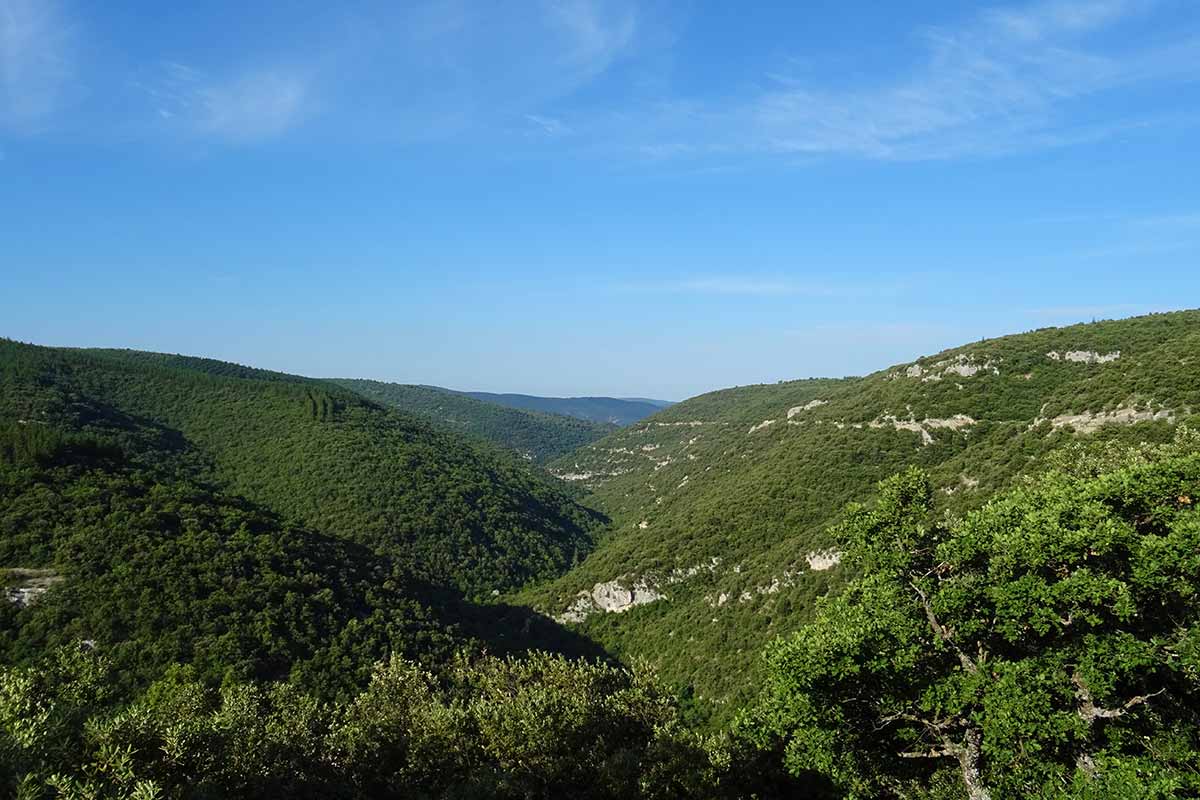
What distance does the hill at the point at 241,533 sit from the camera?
50344 millimetres

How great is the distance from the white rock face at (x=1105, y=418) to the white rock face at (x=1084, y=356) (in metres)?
30.4

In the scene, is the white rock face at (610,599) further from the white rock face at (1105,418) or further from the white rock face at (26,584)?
the white rock face at (26,584)

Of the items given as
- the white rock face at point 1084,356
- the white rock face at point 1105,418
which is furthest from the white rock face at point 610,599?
the white rock face at point 1084,356

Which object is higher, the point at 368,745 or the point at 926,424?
the point at 926,424

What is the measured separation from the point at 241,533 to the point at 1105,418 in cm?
9481

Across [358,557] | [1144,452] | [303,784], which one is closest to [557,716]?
[303,784]

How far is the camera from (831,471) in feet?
283

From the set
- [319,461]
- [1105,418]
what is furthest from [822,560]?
[319,461]

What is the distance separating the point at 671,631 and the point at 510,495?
7985cm

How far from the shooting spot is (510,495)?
149500 mm

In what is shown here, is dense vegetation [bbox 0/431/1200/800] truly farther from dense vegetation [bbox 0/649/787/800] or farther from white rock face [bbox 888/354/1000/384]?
white rock face [bbox 888/354/1000/384]

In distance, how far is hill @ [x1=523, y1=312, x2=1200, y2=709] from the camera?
57.0 meters

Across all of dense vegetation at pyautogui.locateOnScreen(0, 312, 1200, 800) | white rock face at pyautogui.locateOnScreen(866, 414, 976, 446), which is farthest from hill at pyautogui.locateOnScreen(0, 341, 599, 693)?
white rock face at pyautogui.locateOnScreen(866, 414, 976, 446)

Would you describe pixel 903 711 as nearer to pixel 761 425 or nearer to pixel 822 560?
pixel 822 560
